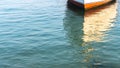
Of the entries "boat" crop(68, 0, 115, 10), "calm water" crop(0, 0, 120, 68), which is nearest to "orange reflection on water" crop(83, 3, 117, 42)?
"calm water" crop(0, 0, 120, 68)

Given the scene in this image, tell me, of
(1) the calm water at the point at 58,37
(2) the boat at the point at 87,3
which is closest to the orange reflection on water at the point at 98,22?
(1) the calm water at the point at 58,37

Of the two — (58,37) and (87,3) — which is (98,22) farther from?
(58,37)

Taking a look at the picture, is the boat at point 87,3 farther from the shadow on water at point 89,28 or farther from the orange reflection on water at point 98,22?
the orange reflection on water at point 98,22

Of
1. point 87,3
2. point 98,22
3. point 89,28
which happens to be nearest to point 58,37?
point 89,28

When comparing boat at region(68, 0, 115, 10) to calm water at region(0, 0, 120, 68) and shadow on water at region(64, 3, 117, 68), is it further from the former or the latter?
calm water at region(0, 0, 120, 68)

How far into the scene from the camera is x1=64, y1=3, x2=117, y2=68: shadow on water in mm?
25223

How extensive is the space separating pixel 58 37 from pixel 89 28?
5294mm

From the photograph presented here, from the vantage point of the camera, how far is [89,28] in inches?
1323

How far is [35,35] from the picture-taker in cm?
3075

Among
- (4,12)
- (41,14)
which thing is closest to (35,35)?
(41,14)

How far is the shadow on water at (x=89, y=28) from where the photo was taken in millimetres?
25223

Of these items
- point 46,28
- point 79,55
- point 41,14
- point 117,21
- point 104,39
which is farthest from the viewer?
point 41,14

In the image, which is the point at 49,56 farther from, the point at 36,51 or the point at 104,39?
the point at 104,39

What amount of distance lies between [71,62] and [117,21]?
15297mm
